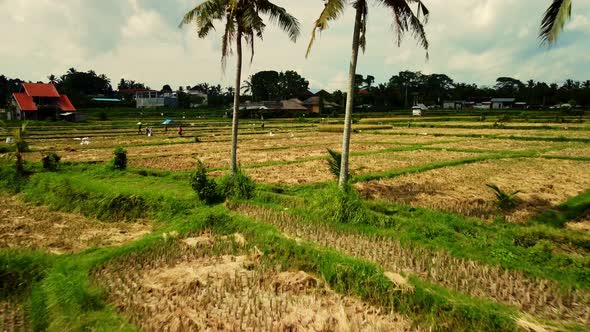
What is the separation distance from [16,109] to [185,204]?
47610 millimetres

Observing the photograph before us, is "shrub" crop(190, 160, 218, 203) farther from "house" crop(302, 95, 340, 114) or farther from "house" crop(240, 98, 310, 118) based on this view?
"house" crop(302, 95, 340, 114)

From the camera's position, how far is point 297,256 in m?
6.60

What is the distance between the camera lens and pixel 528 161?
1627 cm

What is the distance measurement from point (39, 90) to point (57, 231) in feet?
154

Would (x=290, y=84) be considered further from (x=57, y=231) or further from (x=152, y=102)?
(x=57, y=231)

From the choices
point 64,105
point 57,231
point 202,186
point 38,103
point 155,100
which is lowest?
point 57,231

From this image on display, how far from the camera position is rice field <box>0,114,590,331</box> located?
15.5 ft

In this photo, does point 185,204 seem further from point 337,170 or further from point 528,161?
point 528,161

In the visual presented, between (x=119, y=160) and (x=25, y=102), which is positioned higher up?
(x=25, y=102)

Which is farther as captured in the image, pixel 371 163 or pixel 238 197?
pixel 371 163

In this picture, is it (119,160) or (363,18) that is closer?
(363,18)

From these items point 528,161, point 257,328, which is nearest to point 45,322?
point 257,328

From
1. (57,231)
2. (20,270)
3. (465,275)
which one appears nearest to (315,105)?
(57,231)

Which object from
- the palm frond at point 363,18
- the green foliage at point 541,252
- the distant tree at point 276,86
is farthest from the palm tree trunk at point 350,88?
the distant tree at point 276,86
